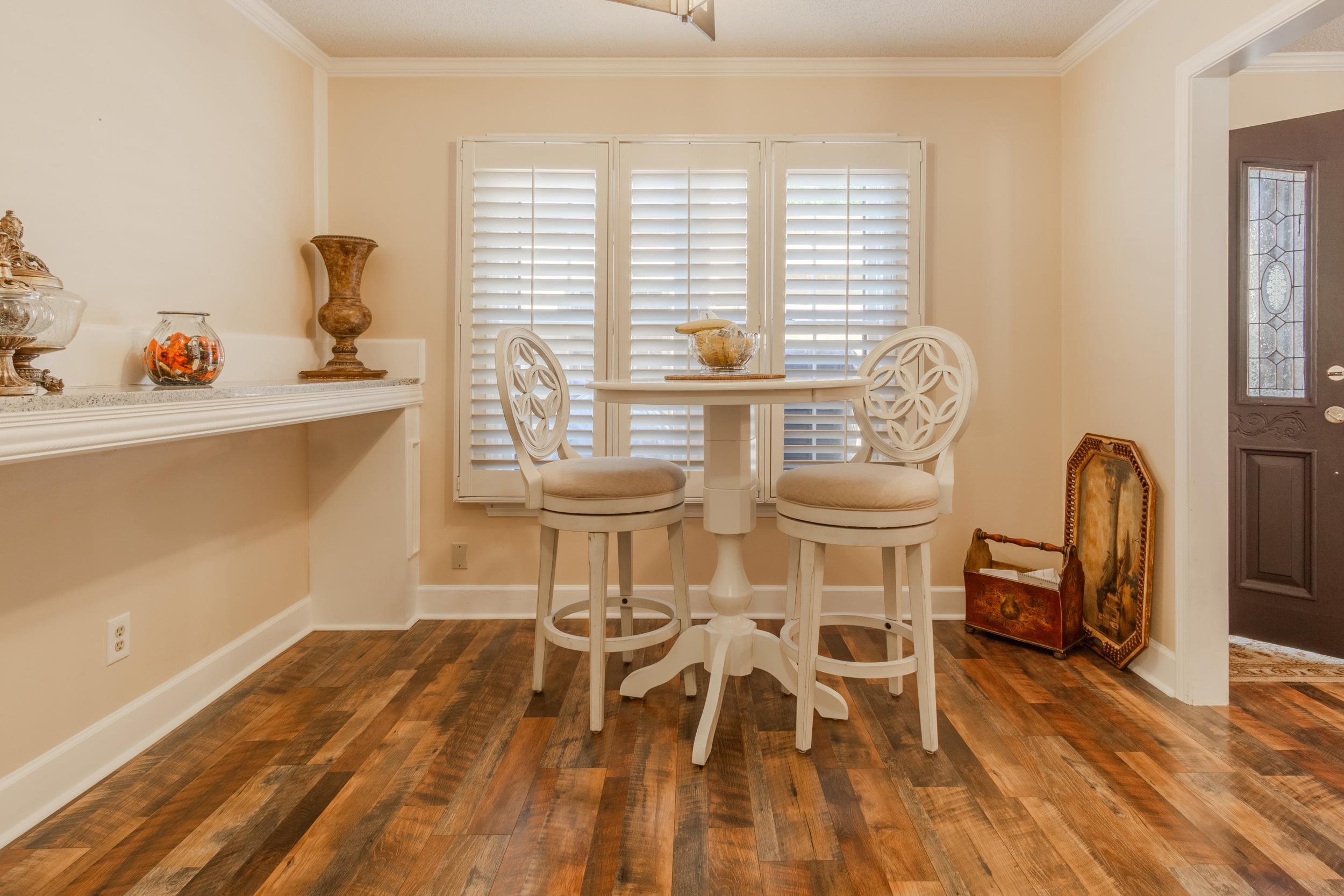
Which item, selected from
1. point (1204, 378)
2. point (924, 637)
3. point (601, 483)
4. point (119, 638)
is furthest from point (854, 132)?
→ point (119, 638)

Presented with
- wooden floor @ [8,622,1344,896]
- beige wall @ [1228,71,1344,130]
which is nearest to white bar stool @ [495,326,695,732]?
wooden floor @ [8,622,1344,896]

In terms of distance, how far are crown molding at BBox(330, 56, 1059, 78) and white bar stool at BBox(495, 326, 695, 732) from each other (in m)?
1.37

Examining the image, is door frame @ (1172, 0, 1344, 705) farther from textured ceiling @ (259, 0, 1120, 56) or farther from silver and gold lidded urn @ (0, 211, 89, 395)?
silver and gold lidded urn @ (0, 211, 89, 395)

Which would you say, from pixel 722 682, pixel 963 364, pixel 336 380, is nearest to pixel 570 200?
pixel 336 380

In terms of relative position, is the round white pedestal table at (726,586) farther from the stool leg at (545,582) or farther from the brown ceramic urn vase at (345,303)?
the brown ceramic urn vase at (345,303)

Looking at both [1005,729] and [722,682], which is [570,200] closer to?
[722,682]

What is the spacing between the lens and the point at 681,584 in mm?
2332

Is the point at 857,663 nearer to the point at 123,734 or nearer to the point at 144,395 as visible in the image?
the point at 144,395

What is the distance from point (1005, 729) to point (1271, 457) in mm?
1690

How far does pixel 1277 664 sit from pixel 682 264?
2.55 metres

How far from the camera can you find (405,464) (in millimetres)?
3018

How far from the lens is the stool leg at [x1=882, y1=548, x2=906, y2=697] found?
230cm

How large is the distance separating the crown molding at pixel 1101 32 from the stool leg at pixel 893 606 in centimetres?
200

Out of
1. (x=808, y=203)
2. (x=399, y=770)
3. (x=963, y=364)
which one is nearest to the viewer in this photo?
(x=399, y=770)
